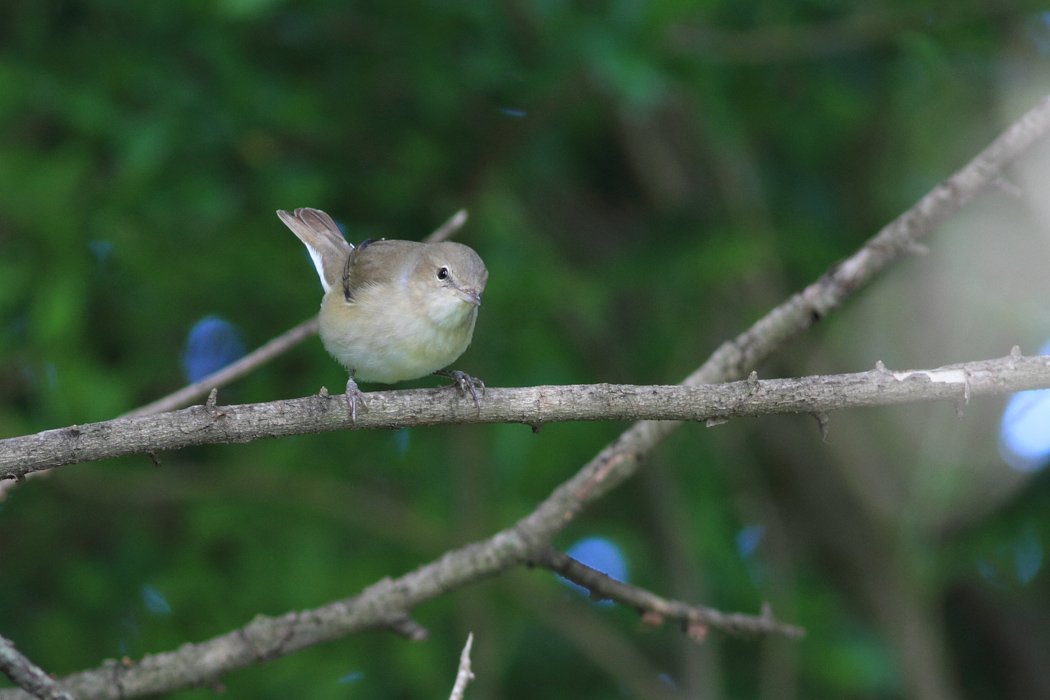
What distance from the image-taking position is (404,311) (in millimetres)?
4121

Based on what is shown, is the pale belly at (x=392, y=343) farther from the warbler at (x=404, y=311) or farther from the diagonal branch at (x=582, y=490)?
the diagonal branch at (x=582, y=490)

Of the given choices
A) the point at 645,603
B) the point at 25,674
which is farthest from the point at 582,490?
the point at 25,674

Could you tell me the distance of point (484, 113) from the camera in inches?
225

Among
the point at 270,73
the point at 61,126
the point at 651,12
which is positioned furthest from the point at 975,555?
the point at 61,126

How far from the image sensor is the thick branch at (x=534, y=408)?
242cm

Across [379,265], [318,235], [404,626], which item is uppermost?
[318,235]

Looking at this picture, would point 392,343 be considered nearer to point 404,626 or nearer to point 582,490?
point 582,490

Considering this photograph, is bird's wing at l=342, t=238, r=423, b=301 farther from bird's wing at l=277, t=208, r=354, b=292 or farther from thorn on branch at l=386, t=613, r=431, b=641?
thorn on branch at l=386, t=613, r=431, b=641

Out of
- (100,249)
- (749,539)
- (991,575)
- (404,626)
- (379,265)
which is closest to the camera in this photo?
(404,626)

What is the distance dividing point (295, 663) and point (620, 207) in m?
4.79

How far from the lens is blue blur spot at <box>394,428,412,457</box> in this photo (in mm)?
6230

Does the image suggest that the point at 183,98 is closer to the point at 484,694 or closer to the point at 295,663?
the point at 295,663

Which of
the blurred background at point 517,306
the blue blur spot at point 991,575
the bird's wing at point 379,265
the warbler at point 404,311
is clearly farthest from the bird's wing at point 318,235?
the blue blur spot at point 991,575

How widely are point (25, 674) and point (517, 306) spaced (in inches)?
155
